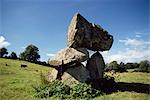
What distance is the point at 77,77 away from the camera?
73.0 ft

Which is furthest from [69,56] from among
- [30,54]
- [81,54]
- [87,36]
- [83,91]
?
[30,54]

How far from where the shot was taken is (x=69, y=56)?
2277 centimetres

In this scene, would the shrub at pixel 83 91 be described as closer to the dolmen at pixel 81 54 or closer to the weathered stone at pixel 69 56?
the dolmen at pixel 81 54

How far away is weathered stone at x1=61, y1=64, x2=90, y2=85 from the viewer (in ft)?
72.0

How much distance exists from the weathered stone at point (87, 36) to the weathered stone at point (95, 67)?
113 cm

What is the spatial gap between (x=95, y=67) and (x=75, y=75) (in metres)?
3.48

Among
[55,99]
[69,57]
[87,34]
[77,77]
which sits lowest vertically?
[55,99]

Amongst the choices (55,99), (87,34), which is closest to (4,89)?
(55,99)

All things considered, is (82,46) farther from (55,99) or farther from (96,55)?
(55,99)

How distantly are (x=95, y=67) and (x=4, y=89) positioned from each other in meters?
8.46

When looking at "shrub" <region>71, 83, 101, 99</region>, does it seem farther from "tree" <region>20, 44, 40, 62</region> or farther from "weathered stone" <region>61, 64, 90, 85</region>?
"tree" <region>20, 44, 40, 62</region>

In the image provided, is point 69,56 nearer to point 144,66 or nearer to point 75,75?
point 75,75

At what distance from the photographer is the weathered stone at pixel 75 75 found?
21947 mm

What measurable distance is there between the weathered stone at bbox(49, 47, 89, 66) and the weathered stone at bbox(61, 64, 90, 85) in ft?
3.59
